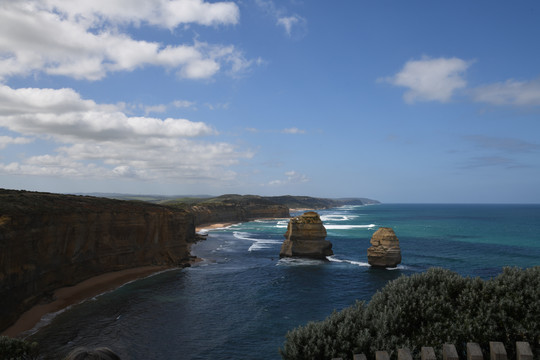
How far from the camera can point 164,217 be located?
54.8 m

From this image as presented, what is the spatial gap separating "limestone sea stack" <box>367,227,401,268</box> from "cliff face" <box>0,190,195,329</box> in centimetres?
3022

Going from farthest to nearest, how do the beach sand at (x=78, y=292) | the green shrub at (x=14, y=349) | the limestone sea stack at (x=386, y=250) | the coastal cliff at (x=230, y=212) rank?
the coastal cliff at (x=230, y=212) → the limestone sea stack at (x=386, y=250) → the beach sand at (x=78, y=292) → the green shrub at (x=14, y=349)

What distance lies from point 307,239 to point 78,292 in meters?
35.5

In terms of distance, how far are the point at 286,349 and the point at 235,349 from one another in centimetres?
1629

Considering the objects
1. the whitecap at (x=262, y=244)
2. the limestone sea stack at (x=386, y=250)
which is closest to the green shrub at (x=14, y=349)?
the limestone sea stack at (x=386, y=250)

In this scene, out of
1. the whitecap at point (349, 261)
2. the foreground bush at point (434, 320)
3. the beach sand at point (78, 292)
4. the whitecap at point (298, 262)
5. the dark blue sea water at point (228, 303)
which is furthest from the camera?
the whitecap at point (298, 262)

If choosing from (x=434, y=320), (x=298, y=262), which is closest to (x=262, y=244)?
(x=298, y=262)

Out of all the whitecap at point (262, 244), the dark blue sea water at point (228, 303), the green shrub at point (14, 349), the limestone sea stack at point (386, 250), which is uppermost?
the green shrub at point (14, 349)

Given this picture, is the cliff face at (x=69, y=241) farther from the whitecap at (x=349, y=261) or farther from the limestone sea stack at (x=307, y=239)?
the whitecap at (x=349, y=261)

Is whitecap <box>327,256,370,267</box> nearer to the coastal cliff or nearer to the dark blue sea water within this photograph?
the dark blue sea water

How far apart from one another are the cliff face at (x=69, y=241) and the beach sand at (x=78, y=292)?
0.66 meters

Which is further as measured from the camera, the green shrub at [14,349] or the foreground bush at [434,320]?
the green shrub at [14,349]

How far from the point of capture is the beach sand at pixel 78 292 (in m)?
26.6

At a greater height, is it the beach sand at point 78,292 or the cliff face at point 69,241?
the cliff face at point 69,241
